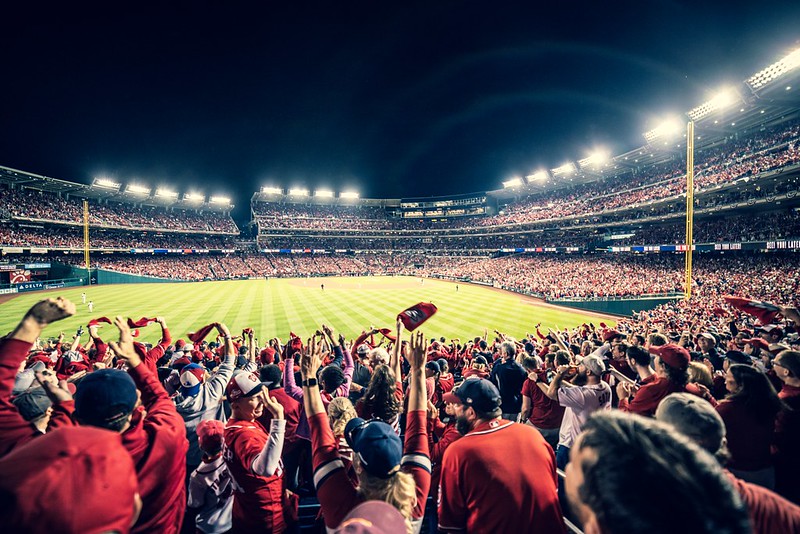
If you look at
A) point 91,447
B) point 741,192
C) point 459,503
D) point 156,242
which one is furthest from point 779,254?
point 156,242

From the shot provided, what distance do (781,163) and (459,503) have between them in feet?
145

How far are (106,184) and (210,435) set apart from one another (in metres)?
74.9

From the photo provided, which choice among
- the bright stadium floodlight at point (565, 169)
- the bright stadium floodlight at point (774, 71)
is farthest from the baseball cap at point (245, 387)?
the bright stadium floodlight at point (565, 169)

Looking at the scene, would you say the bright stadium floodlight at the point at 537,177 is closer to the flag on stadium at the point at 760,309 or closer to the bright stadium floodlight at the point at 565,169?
the bright stadium floodlight at the point at 565,169

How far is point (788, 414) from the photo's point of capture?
3.61 m

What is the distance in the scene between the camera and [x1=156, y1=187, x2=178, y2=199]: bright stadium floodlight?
217 ft

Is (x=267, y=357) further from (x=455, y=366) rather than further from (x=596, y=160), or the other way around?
Answer: (x=596, y=160)

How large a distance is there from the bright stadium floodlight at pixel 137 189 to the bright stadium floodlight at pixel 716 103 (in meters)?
86.2

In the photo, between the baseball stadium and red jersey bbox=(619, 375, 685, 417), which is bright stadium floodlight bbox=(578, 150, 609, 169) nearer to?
the baseball stadium

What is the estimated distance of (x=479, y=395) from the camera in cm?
281

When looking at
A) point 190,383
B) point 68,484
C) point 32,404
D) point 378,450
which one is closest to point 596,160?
point 190,383

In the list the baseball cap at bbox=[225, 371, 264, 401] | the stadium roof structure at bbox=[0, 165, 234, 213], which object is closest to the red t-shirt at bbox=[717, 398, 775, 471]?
the baseball cap at bbox=[225, 371, 264, 401]

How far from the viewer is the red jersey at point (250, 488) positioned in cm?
295

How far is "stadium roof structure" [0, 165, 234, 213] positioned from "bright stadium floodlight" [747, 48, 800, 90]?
275 ft
